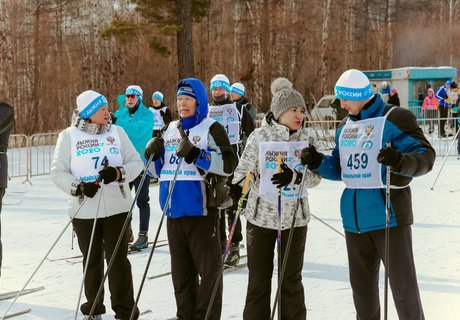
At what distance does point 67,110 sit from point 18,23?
370 centimetres

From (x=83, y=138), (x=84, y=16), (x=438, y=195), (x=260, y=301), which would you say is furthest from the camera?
(x=84, y=16)

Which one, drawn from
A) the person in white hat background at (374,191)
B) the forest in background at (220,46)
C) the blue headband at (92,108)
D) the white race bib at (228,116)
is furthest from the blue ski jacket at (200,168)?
the forest in background at (220,46)

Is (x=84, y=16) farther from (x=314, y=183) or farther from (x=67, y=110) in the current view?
(x=314, y=183)

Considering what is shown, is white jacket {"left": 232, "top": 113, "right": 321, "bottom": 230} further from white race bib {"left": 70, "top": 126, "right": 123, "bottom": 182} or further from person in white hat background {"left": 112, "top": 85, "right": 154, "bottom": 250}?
person in white hat background {"left": 112, "top": 85, "right": 154, "bottom": 250}

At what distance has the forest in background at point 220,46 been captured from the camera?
27859 millimetres

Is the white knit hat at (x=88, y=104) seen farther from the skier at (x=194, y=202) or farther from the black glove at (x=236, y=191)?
the black glove at (x=236, y=191)

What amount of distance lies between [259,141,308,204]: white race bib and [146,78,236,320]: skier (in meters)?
0.28

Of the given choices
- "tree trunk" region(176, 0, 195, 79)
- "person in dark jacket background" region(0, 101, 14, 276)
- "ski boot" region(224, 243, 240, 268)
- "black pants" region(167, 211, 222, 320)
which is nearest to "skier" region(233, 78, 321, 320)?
"black pants" region(167, 211, 222, 320)

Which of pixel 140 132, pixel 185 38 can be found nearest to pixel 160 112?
pixel 140 132

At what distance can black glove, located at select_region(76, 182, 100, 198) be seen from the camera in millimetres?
5312

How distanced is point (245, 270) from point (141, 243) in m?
1.59

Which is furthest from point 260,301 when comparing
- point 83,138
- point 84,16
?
point 84,16

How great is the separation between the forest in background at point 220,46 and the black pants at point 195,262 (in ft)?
63.9

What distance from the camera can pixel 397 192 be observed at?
4672 millimetres
